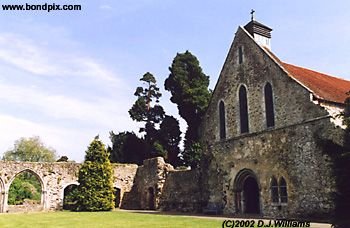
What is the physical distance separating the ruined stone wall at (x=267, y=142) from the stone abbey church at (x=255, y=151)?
0.05 meters

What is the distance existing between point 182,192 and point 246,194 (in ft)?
18.9

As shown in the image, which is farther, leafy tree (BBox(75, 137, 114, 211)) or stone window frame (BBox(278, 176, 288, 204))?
leafy tree (BBox(75, 137, 114, 211))

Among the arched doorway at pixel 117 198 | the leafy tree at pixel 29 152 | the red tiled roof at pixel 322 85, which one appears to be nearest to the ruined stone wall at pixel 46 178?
the arched doorway at pixel 117 198

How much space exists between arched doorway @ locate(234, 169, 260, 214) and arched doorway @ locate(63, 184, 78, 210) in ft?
40.1

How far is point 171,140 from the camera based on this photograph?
3441cm

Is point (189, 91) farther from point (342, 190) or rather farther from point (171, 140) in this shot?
point (342, 190)

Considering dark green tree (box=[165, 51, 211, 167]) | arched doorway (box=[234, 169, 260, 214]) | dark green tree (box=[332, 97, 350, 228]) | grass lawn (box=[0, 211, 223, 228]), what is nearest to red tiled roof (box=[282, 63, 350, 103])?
arched doorway (box=[234, 169, 260, 214])

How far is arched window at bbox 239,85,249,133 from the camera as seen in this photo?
2080 cm

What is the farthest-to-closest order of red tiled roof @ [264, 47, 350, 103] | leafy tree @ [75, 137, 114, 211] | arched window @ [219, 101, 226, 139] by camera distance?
leafy tree @ [75, 137, 114, 211]
arched window @ [219, 101, 226, 139]
red tiled roof @ [264, 47, 350, 103]

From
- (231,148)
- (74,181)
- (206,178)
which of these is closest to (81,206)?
(74,181)

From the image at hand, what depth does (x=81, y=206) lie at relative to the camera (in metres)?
24.8

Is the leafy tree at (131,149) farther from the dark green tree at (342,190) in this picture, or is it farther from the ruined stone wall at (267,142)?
the dark green tree at (342,190)

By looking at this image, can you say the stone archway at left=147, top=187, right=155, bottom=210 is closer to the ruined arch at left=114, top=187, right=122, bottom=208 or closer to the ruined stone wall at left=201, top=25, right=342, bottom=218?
the ruined arch at left=114, top=187, right=122, bottom=208

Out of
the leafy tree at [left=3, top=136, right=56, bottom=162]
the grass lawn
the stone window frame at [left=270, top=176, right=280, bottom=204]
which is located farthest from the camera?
the leafy tree at [left=3, top=136, right=56, bottom=162]
